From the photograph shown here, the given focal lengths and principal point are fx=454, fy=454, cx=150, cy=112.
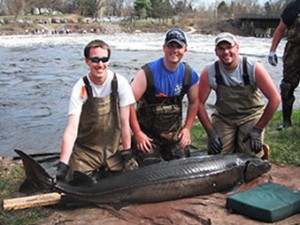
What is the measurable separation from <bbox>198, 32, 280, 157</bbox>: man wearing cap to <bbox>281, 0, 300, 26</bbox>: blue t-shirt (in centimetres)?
216

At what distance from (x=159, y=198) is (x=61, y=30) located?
65.1 meters

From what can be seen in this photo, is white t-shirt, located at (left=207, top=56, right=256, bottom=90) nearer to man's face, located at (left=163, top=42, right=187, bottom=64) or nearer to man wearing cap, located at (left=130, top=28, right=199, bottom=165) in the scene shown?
man wearing cap, located at (left=130, top=28, right=199, bottom=165)

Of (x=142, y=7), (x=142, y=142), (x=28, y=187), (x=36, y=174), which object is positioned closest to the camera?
(x=36, y=174)

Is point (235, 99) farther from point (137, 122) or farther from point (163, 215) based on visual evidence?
point (163, 215)

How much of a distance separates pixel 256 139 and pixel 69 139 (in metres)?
2.32

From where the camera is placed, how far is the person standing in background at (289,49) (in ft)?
24.3

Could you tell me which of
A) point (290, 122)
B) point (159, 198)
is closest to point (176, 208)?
point (159, 198)

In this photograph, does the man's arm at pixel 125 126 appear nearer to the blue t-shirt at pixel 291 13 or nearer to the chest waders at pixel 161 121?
the chest waders at pixel 161 121

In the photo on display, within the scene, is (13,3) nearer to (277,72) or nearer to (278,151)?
(277,72)

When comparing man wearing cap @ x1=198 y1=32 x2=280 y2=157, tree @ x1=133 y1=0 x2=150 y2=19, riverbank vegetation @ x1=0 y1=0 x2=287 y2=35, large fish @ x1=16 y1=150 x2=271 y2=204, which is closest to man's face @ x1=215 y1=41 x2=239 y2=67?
man wearing cap @ x1=198 y1=32 x2=280 y2=157

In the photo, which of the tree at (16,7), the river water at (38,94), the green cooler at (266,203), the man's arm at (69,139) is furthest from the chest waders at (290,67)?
the tree at (16,7)

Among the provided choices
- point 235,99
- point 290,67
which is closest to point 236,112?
point 235,99

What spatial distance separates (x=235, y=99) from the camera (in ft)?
19.2

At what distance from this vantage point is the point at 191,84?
5.71 meters
